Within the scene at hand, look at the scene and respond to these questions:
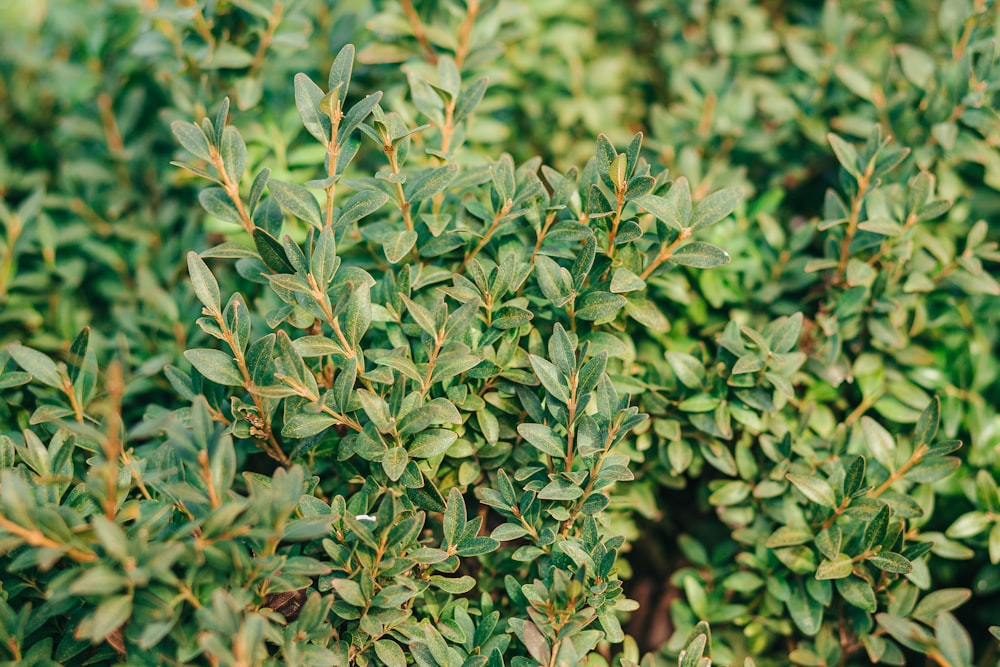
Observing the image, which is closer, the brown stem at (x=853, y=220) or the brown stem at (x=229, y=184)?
the brown stem at (x=229, y=184)

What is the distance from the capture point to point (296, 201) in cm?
146

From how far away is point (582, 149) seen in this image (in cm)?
258

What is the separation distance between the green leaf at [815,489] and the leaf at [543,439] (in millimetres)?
512

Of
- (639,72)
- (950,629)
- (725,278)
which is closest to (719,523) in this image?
(725,278)

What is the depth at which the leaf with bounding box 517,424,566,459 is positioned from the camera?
1.40m

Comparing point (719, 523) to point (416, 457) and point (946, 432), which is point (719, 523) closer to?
point (946, 432)

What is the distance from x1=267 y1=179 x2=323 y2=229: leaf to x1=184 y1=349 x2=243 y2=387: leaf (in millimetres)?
306

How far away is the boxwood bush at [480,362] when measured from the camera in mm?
1323

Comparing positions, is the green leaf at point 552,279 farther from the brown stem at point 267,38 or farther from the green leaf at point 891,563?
the brown stem at point 267,38

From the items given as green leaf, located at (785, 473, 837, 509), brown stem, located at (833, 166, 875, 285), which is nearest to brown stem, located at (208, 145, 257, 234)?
green leaf, located at (785, 473, 837, 509)

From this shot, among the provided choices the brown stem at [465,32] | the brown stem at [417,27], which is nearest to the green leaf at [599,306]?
the brown stem at [465,32]

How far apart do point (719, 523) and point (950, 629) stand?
862 mm

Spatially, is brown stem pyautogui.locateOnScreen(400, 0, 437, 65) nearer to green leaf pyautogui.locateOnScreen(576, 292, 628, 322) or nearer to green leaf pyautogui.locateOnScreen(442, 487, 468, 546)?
green leaf pyautogui.locateOnScreen(576, 292, 628, 322)

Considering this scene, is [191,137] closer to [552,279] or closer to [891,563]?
[552,279]
